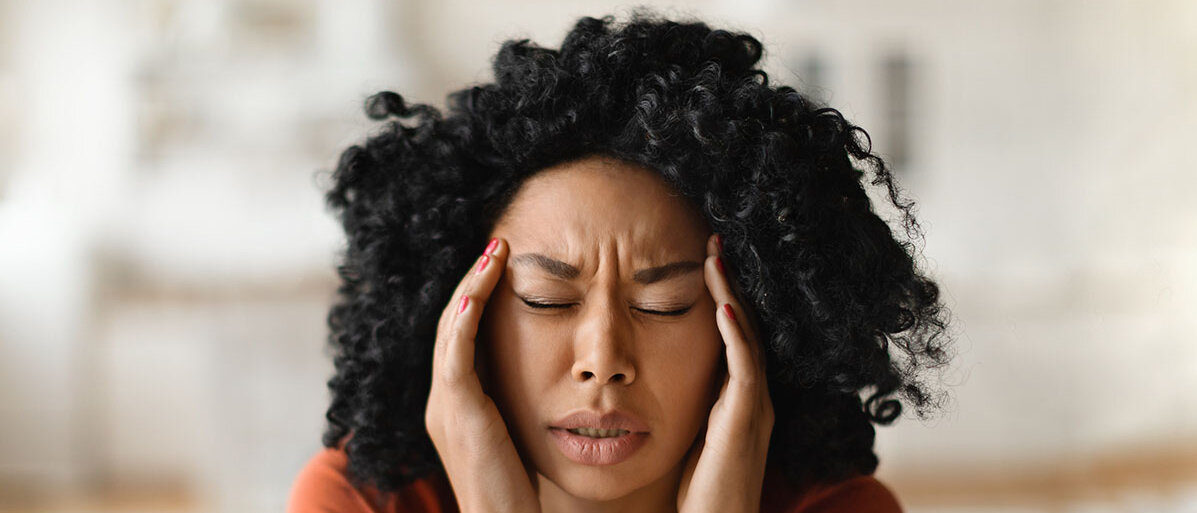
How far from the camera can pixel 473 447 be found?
140 centimetres

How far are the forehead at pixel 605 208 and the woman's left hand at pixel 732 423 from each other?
0.07 metres

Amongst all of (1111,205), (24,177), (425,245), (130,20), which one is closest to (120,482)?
(24,177)

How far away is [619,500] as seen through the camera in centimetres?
151

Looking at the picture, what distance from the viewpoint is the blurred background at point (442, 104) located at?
4.68m

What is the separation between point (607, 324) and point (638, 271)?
0.27ft

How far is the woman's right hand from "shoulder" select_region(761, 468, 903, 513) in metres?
0.41

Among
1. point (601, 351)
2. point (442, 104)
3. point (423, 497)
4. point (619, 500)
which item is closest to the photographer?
point (601, 351)

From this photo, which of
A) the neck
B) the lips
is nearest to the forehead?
the lips

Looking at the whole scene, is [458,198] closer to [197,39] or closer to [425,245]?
[425,245]

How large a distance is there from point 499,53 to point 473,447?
571 millimetres

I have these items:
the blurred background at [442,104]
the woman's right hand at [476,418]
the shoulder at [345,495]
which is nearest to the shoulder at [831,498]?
the woman's right hand at [476,418]

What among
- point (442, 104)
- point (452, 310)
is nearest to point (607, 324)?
point (452, 310)

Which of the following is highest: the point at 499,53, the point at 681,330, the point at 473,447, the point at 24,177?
→ the point at 24,177

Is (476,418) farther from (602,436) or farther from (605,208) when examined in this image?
(605,208)
